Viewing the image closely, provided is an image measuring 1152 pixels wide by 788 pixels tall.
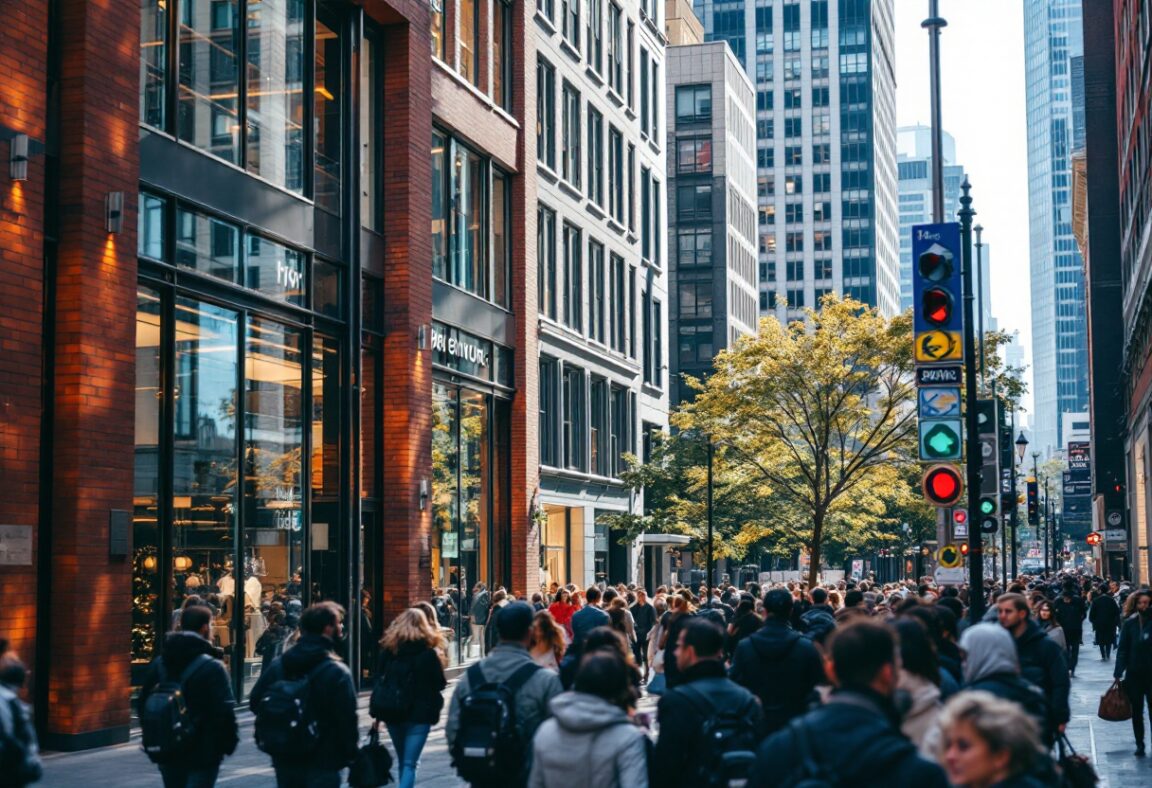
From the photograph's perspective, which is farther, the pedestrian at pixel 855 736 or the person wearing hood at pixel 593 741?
the person wearing hood at pixel 593 741

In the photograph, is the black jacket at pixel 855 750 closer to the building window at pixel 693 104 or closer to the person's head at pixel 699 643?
the person's head at pixel 699 643

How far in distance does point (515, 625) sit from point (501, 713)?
1.96 feet

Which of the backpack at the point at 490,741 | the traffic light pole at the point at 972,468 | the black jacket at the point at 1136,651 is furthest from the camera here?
the traffic light pole at the point at 972,468

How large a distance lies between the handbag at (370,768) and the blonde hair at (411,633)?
3.51 ft

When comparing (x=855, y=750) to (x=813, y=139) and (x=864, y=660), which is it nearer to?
(x=864, y=660)

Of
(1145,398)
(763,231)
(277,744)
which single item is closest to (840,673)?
(277,744)

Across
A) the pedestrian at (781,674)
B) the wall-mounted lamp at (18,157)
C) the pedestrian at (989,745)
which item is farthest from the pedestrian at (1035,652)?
the wall-mounted lamp at (18,157)

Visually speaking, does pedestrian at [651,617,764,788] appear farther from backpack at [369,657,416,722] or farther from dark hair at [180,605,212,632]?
backpack at [369,657,416,722]

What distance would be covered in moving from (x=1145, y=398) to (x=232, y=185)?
3963cm

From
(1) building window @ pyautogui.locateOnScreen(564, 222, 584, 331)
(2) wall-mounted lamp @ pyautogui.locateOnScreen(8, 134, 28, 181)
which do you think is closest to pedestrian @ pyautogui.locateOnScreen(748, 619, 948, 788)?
(2) wall-mounted lamp @ pyautogui.locateOnScreen(8, 134, 28, 181)

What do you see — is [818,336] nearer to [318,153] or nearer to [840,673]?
[318,153]

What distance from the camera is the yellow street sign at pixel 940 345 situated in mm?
17594

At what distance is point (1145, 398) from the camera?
52812 millimetres

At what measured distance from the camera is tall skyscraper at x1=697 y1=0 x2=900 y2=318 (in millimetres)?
150875
